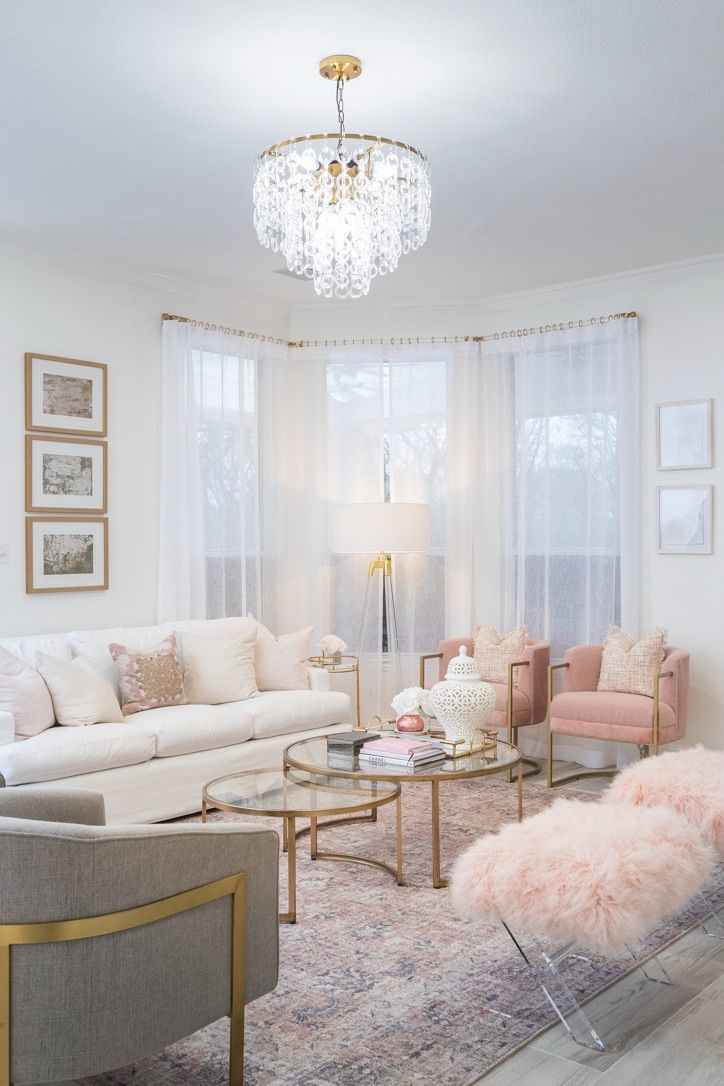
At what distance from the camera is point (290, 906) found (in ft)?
11.3

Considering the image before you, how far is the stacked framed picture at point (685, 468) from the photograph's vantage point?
554 cm

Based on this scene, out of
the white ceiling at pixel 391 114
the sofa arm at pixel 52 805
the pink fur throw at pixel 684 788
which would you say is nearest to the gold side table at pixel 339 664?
the white ceiling at pixel 391 114

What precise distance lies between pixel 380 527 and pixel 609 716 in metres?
1.73

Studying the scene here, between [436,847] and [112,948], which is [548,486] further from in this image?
[112,948]

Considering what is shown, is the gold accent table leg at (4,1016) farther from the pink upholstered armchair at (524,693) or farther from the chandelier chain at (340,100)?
the pink upholstered armchair at (524,693)

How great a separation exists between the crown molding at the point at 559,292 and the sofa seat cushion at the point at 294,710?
2.65 metres

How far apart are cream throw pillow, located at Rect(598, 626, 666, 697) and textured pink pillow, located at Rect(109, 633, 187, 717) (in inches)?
90.7

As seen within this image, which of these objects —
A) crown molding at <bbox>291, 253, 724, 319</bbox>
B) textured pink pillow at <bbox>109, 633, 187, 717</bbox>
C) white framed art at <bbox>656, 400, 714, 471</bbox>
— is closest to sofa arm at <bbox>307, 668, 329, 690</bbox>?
textured pink pillow at <bbox>109, 633, 187, 717</bbox>

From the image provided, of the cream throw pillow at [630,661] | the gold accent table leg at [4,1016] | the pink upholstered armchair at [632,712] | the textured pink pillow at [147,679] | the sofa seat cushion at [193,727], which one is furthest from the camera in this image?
the cream throw pillow at [630,661]

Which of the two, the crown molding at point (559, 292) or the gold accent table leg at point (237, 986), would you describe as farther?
the crown molding at point (559, 292)

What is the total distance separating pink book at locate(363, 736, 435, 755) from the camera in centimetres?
380

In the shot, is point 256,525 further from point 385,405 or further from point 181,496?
point 385,405

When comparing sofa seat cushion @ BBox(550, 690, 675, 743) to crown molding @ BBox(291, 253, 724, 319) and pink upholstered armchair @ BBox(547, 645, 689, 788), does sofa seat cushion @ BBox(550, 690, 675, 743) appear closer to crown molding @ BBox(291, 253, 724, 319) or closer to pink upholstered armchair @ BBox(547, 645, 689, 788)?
pink upholstered armchair @ BBox(547, 645, 689, 788)

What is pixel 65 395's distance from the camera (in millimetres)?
5305
